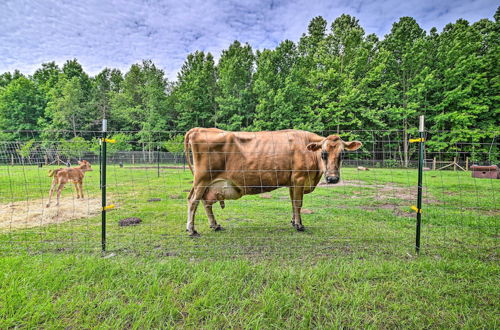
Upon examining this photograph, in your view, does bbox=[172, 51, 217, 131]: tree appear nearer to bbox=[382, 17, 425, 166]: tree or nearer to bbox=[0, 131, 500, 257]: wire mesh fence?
bbox=[382, 17, 425, 166]: tree

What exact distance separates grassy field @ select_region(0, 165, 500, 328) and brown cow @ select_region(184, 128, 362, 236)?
2.50 ft

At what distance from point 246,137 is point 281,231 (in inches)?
77.9

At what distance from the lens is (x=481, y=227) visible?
4.39 m

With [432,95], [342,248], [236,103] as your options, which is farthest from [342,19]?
[342,248]

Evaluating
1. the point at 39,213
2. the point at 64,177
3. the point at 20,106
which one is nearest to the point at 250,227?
the point at 39,213

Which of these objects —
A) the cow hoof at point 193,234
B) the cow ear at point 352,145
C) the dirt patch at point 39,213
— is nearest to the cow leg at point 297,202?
the cow ear at point 352,145

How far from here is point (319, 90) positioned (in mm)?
30062

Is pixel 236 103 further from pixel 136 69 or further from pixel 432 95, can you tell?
pixel 432 95

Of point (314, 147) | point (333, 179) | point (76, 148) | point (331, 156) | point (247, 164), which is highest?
point (76, 148)

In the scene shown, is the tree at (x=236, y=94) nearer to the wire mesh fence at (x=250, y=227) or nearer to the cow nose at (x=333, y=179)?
the wire mesh fence at (x=250, y=227)

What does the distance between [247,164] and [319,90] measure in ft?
96.0

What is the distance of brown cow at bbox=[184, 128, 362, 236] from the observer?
4164mm

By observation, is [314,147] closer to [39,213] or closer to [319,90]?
[39,213]

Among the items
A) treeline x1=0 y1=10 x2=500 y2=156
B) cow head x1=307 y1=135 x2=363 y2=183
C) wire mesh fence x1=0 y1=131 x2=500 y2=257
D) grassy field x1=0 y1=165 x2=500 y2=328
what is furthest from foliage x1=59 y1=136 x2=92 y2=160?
treeline x1=0 y1=10 x2=500 y2=156
